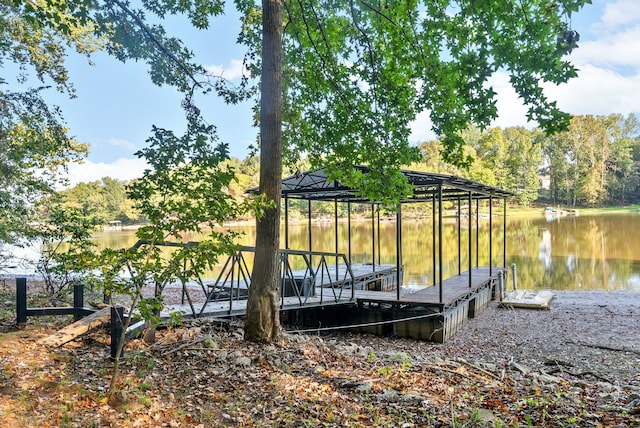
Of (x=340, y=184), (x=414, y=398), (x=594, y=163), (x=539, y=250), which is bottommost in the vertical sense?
(x=539, y=250)

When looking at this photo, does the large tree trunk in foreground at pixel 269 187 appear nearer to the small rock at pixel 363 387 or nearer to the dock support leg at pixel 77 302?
the small rock at pixel 363 387

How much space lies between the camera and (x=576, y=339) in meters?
8.11

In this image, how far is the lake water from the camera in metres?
17.2

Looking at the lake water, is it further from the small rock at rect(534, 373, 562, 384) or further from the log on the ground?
the log on the ground

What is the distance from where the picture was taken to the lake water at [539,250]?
56.5 ft

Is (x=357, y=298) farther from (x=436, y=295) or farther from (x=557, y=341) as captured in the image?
(x=557, y=341)

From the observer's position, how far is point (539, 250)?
2483 centimetres

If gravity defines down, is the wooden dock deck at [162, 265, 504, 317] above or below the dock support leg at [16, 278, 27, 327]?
below

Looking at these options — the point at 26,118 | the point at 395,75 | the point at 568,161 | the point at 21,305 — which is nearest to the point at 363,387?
the point at 21,305

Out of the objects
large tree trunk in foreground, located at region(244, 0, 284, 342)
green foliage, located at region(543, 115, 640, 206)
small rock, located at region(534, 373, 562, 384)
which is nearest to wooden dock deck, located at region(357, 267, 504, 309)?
small rock, located at region(534, 373, 562, 384)

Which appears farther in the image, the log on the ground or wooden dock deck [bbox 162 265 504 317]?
wooden dock deck [bbox 162 265 504 317]

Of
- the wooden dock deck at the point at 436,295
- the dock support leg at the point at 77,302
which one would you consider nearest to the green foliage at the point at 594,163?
the wooden dock deck at the point at 436,295

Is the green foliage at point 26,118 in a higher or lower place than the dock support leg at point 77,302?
higher

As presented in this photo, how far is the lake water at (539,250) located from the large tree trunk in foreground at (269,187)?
4.70 metres
